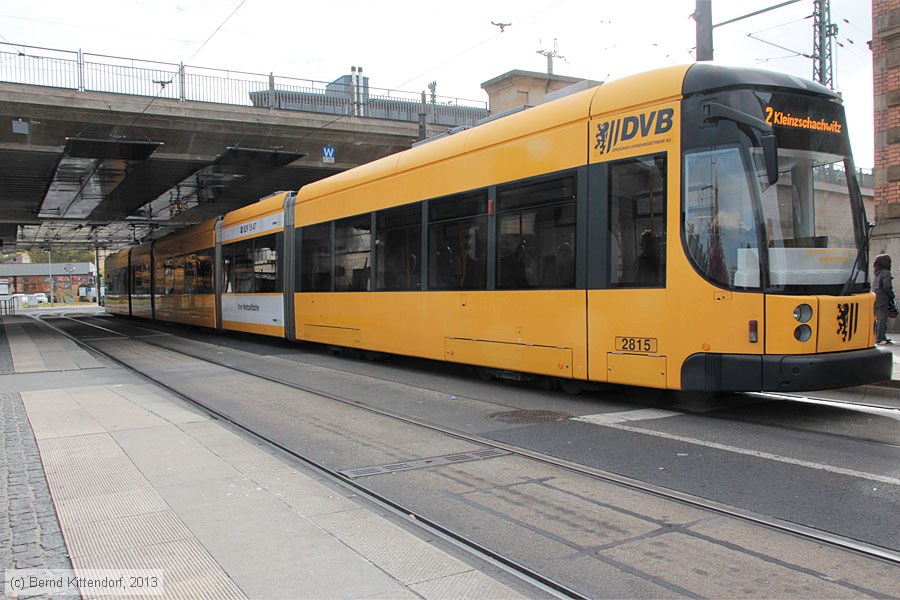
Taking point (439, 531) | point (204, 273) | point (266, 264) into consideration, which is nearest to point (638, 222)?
point (439, 531)

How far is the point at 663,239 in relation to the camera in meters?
7.15

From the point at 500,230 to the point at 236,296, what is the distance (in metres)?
11.8

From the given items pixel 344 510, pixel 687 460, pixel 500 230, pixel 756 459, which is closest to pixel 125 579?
pixel 344 510

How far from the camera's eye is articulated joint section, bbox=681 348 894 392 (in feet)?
21.3

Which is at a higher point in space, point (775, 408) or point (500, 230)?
point (500, 230)

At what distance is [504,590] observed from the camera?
338 centimetres

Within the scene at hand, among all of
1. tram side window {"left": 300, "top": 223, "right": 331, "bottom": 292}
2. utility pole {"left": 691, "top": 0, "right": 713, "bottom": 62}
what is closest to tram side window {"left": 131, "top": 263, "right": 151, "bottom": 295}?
tram side window {"left": 300, "top": 223, "right": 331, "bottom": 292}

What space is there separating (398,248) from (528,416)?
471 centimetres

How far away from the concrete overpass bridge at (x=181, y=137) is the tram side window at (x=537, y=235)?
1405 centimetres

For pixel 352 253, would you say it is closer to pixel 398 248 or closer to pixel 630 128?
pixel 398 248

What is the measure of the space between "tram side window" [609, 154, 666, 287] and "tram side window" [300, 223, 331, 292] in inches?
302

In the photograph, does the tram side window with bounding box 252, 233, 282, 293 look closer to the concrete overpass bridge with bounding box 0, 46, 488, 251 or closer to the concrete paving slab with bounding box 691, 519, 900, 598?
the concrete overpass bridge with bounding box 0, 46, 488, 251

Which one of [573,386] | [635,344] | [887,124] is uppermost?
[887,124]

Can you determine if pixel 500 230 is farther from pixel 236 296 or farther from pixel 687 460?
pixel 236 296
